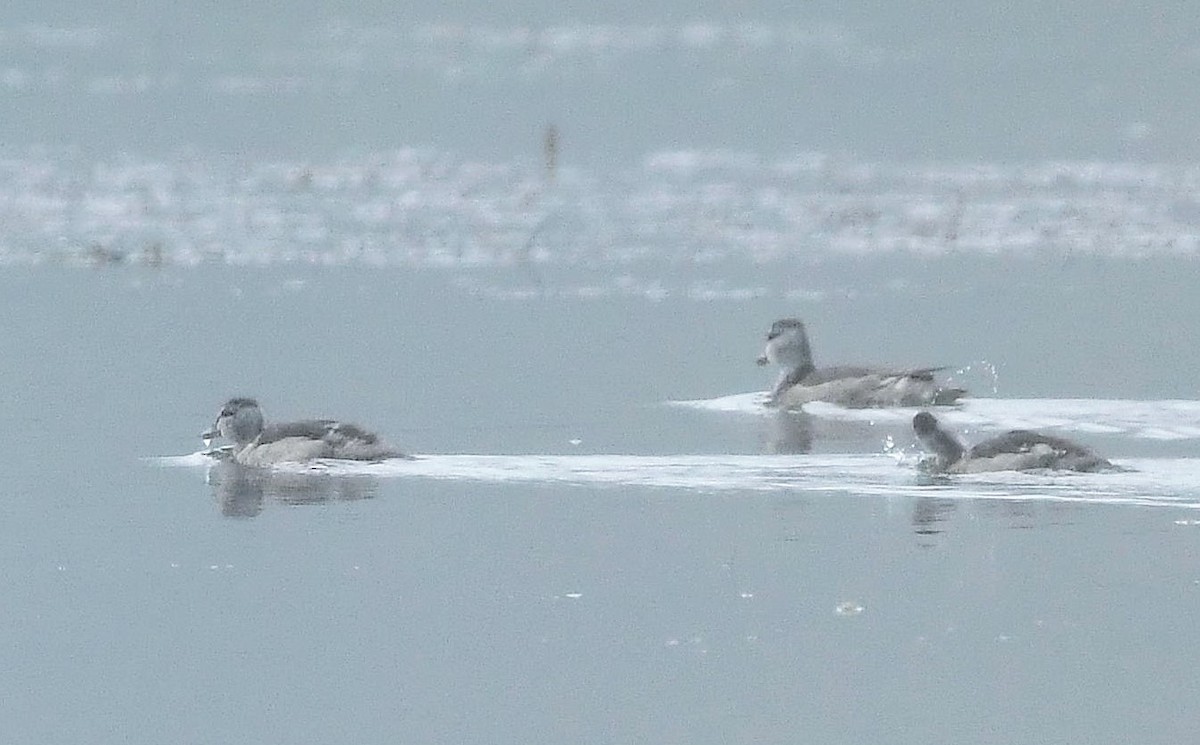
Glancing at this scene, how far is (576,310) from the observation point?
86.2 feet

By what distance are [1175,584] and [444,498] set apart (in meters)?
4.09

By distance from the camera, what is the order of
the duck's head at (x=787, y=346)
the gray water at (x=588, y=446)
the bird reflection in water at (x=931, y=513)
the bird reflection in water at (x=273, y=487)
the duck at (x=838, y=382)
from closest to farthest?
the gray water at (x=588, y=446)
the bird reflection in water at (x=931, y=513)
the bird reflection in water at (x=273, y=487)
the duck at (x=838, y=382)
the duck's head at (x=787, y=346)

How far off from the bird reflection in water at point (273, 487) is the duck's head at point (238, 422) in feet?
0.89

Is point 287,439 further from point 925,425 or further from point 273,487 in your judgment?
point 925,425

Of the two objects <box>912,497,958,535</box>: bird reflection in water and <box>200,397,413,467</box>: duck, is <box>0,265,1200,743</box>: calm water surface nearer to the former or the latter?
<box>912,497,958,535</box>: bird reflection in water

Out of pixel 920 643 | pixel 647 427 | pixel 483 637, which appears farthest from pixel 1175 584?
pixel 647 427

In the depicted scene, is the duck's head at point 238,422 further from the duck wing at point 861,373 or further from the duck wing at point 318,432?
the duck wing at point 861,373

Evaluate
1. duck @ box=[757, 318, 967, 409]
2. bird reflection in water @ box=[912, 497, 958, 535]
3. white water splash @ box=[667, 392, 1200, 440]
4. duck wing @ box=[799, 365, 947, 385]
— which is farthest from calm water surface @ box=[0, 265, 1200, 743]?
duck wing @ box=[799, 365, 947, 385]

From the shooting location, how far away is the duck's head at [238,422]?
59.6ft

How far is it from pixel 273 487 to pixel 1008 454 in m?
3.61

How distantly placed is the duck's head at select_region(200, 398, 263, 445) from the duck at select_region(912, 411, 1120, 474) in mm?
3578

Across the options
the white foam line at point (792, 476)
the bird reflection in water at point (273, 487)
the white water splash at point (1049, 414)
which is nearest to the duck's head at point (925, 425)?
the white foam line at point (792, 476)

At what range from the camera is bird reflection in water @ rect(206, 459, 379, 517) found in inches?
636

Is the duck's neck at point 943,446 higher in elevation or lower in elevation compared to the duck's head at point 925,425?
lower
